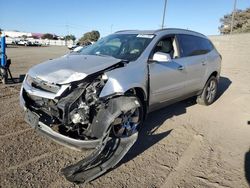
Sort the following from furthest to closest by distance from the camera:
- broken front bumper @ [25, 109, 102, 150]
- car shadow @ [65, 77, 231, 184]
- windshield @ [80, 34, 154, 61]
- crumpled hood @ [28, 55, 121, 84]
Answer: windshield @ [80, 34, 154, 61] < car shadow @ [65, 77, 231, 184] < crumpled hood @ [28, 55, 121, 84] < broken front bumper @ [25, 109, 102, 150]

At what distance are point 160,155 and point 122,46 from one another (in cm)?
217

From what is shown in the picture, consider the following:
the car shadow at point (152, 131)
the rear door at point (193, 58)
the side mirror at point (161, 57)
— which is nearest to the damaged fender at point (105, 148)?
the car shadow at point (152, 131)

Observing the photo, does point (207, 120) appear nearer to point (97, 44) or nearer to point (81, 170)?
point (97, 44)

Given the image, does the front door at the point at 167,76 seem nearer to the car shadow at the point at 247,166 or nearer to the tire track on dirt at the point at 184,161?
the tire track on dirt at the point at 184,161

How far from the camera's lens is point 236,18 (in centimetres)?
5697

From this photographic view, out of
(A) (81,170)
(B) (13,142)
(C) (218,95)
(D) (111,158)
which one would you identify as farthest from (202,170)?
(C) (218,95)

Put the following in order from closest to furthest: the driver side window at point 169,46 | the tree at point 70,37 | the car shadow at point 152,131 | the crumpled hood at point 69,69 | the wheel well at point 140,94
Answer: the crumpled hood at point 69,69
the car shadow at point 152,131
the wheel well at point 140,94
the driver side window at point 169,46
the tree at point 70,37

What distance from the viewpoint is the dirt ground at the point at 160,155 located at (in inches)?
133

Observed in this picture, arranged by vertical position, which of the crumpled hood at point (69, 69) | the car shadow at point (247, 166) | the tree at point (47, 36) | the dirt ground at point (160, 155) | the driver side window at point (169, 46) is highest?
the driver side window at point (169, 46)

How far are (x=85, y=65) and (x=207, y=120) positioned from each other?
3.36m

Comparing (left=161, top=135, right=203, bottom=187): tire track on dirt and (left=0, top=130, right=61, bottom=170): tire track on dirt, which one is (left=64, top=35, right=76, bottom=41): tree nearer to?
(left=0, top=130, right=61, bottom=170): tire track on dirt

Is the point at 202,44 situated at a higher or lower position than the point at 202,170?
higher

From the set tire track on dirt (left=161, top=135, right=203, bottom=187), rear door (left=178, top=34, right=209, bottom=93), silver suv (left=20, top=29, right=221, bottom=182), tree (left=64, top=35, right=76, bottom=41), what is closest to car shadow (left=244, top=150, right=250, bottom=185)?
tire track on dirt (left=161, top=135, right=203, bottom=187)

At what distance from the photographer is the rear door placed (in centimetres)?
571
